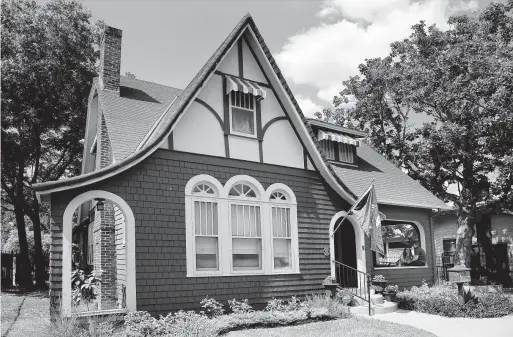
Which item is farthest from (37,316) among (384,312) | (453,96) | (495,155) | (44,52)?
(495,155)

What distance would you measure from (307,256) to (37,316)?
7.55m

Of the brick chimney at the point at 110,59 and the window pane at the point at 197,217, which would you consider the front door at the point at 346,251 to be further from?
the brick chimney at the point at 110,59

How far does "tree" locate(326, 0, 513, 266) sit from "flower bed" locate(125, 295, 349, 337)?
38.8ft

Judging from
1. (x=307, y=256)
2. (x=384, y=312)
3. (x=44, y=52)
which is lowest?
(x=384, y=312)

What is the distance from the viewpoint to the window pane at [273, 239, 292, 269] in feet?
42.5

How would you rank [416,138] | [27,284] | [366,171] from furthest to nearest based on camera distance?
[416,138]
[27,284]
[366,171]

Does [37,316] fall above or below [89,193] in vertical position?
below

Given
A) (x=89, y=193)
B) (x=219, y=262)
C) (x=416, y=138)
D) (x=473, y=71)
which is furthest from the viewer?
(x=416, y=138)

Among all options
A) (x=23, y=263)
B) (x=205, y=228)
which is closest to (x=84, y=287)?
(x=205, y=228)

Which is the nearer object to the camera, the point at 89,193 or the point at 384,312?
the point at 89,193

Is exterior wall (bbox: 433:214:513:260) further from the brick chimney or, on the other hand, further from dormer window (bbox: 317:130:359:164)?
the brick chimney

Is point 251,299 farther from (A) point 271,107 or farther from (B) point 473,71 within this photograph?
(B) point 473,71

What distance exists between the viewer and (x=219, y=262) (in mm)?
11781

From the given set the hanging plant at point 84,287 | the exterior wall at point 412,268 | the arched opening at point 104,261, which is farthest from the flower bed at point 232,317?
the exterior wall at point 412,268
